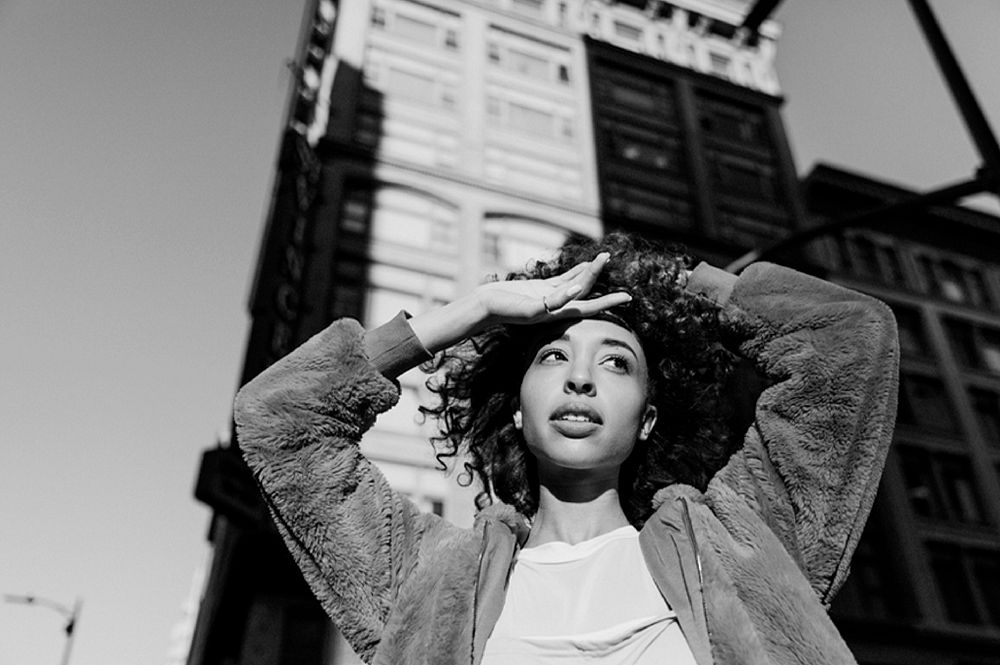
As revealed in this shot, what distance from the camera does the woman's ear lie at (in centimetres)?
236

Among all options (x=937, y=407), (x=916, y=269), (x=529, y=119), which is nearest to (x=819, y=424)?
(x=529, y=119)

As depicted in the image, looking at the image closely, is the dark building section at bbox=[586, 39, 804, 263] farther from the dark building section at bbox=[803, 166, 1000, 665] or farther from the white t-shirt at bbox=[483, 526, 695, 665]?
the white t-shirt at bbox=[483, 526, 695, 665]

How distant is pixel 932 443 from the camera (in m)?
24.9

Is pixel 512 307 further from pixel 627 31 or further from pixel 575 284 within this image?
pixel 627 31

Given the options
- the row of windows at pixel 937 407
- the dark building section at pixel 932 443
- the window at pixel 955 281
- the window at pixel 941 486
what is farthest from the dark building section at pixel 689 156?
the window at pixel 941 486

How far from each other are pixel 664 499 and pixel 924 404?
27904mm

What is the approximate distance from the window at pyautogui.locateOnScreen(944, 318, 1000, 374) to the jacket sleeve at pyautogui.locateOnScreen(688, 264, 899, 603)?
98.9ft

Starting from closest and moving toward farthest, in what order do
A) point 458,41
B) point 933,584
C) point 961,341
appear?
point 933,584 → point 458,41 → point 961,341

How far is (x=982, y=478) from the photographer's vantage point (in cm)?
2456

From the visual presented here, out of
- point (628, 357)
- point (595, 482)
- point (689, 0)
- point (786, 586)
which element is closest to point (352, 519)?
point (595, 482)

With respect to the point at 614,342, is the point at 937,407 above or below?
above

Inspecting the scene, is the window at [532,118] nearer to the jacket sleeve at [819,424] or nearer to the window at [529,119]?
the window at [529,119]

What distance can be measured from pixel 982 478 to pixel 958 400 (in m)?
2.88

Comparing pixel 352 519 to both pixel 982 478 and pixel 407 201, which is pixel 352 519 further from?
pixel 982 478
